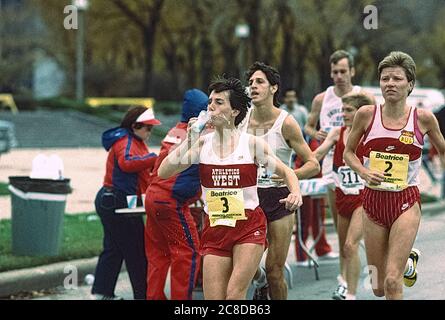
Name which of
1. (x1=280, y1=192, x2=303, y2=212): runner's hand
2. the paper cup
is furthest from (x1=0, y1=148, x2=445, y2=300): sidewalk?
(x1=280, y1=192, x2=303, y2=212): runner's hand

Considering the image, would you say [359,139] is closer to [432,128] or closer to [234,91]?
[432,128]

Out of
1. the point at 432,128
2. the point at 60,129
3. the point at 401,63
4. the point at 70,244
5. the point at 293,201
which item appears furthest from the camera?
the point at 60,129

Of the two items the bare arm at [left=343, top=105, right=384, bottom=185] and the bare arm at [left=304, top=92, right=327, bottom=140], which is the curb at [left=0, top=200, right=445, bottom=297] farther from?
the bare arm at [left=343, top=105, right=384, bottom=185]

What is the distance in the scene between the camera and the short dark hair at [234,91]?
6.41 meters

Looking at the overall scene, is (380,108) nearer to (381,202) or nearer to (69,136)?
(381,202)

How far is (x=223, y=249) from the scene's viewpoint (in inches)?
248

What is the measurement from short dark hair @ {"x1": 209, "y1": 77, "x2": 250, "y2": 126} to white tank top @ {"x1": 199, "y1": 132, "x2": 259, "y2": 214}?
206 mm

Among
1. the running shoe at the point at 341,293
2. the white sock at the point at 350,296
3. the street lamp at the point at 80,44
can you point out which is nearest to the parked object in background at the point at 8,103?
the street lamp at the point at 80,44

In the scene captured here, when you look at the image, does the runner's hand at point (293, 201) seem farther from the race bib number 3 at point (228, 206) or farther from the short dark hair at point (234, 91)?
the short dark hair at point (234, 91)

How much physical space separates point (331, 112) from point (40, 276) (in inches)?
127

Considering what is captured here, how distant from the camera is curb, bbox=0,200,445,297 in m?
9.27

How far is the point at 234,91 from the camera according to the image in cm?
644

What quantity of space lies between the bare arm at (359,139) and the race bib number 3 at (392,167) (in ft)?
0.15

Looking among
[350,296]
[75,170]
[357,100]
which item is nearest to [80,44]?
[75,170]
